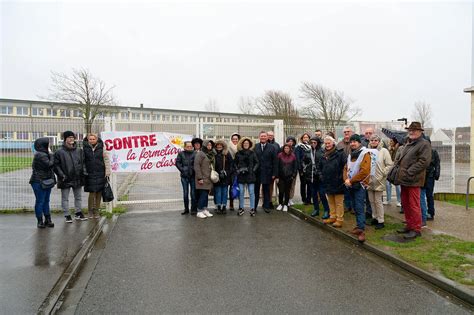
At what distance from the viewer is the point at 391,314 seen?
3842mm

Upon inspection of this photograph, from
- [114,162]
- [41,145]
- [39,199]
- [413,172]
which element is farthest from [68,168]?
[413,172]

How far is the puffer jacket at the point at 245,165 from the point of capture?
29.5ft

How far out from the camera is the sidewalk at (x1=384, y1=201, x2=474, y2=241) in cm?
690

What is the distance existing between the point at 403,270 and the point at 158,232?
4.56 meters

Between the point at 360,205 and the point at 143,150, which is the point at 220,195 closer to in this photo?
the point at 143,150

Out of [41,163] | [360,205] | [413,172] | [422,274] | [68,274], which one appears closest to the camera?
[422,274]

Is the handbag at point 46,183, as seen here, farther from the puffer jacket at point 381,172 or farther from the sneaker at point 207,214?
the puffer jacket at point 381,172

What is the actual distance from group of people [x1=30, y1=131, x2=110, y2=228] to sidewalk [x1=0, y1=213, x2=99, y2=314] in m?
0.42

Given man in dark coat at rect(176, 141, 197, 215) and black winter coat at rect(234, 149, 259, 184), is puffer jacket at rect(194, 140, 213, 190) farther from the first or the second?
black winter coat at rect(234, 149, 259, 184)

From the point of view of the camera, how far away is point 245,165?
9008 millimetres

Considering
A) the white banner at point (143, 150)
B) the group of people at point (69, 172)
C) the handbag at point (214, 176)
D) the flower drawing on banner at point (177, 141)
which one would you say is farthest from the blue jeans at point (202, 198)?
the group of people at point (69, 172)

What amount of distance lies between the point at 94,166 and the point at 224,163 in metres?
3.04

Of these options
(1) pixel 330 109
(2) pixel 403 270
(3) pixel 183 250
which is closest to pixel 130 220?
(3) pixel 183 250

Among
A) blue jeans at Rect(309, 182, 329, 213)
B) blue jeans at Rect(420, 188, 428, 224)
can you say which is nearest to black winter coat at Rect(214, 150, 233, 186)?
blue jeans at Rect(309, 182, 329, 213)
